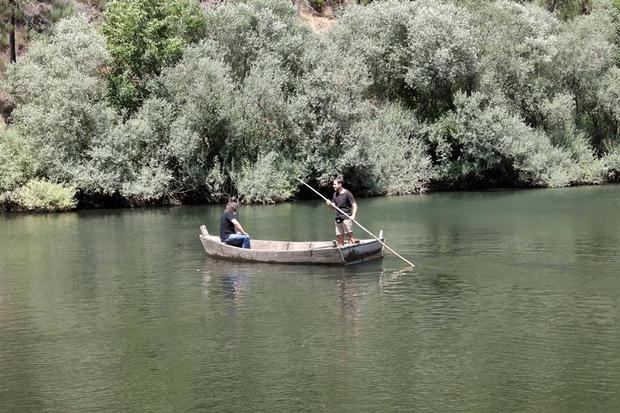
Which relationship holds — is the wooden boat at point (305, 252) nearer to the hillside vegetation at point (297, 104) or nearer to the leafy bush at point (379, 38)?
the hillside vegetation at point (297, 104)

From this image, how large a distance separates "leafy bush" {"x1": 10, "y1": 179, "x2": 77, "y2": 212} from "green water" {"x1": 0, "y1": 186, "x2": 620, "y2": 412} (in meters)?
14.8

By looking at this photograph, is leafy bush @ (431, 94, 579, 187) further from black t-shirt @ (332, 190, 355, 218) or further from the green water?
black t-shirt @ (332, 190, 355, 218)

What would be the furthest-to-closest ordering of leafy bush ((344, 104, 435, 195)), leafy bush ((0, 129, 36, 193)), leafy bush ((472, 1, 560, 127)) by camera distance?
leafy bush ((472, 1, 560, 127)) < leafy bush ((344, 104, 435, 195)) < leafy bush ((0, 129, 36, 193))

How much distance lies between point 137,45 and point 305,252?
3328 centimetres

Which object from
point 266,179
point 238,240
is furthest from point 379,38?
point 238,240

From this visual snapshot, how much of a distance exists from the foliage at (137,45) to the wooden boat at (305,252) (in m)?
28.6

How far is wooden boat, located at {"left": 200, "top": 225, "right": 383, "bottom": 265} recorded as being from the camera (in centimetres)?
2886

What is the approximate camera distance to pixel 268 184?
55.0 meters

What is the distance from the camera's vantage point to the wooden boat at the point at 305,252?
2886 cm

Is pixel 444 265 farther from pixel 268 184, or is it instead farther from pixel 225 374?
pixel 268 184

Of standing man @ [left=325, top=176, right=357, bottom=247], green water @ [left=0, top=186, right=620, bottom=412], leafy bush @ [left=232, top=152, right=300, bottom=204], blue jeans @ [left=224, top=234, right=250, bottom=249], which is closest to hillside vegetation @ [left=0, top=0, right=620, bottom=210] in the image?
leafy bush @ [left=232, top=152, right=300, bottom=204]

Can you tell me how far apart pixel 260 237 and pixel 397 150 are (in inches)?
989

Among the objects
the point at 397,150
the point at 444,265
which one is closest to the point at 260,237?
the point at 444,265

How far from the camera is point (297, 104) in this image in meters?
55.9
